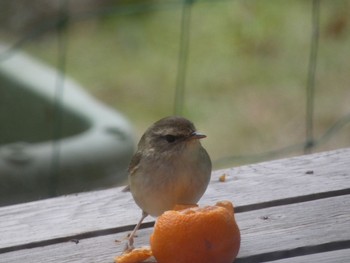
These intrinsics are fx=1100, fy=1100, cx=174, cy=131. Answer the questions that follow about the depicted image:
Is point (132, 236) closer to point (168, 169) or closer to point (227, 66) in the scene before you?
point (168, 169)

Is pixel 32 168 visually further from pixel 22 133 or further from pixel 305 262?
pixel 305 262

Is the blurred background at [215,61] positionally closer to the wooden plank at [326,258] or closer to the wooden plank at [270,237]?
the wooden plank at [270,237]

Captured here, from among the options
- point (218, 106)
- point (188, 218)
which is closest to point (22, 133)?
point (218, 106)

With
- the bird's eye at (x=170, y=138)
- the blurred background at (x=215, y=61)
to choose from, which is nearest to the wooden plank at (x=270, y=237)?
the bird's eye at (x=170, y=138)

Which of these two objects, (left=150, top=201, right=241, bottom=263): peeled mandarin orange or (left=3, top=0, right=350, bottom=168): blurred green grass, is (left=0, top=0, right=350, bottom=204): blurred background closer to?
(left=3, top=0, right=350, bottom=168): blurred green grass

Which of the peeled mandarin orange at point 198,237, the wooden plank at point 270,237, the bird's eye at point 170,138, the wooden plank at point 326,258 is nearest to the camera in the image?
the peeled mandarin orange at point 198,237

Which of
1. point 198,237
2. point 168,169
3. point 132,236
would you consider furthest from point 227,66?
point 198,237

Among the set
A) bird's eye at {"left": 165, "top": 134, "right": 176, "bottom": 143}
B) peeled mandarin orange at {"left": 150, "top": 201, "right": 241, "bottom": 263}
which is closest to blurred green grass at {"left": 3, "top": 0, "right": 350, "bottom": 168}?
bird's eye at {"left": 165, "top": 134, "right": 176, "bottom": 143}
